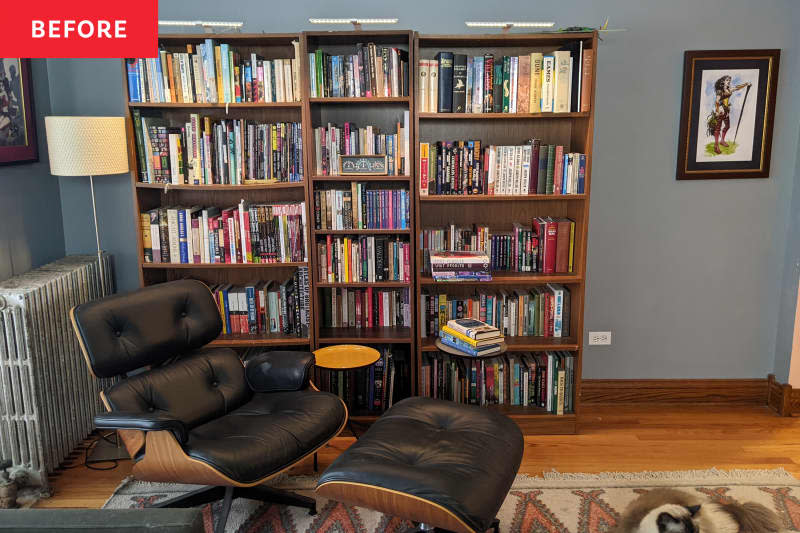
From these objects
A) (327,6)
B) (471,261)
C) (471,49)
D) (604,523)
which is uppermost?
(327,6)

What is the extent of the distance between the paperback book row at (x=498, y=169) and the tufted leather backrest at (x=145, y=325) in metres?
1.17

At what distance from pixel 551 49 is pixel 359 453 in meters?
2.23

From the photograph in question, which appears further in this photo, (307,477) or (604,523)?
(307,477)

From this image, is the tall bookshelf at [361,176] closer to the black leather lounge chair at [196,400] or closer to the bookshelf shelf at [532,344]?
the bookshelf shelf at [532,344]

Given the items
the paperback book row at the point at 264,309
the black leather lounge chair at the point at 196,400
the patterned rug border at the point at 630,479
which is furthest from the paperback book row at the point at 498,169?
the patterned rug border at the point at 630,479

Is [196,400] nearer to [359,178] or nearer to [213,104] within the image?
[359,178]

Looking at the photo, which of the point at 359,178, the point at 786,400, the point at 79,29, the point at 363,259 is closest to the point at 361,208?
the point at 359,178

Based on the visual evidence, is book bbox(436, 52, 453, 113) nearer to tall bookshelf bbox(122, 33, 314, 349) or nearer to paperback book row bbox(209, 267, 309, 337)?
tall bookshelf bbox(122, 33, 314, 349)

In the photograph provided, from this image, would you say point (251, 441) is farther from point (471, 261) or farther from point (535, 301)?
point (535, 301)

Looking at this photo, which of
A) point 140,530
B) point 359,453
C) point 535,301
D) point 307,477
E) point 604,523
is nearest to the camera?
point 140,530

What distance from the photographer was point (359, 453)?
2311mm

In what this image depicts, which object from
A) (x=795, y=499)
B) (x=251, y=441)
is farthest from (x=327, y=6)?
(x=795, y=499)

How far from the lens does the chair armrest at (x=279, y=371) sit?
2852mm

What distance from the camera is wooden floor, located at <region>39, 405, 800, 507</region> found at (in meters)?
2.99
